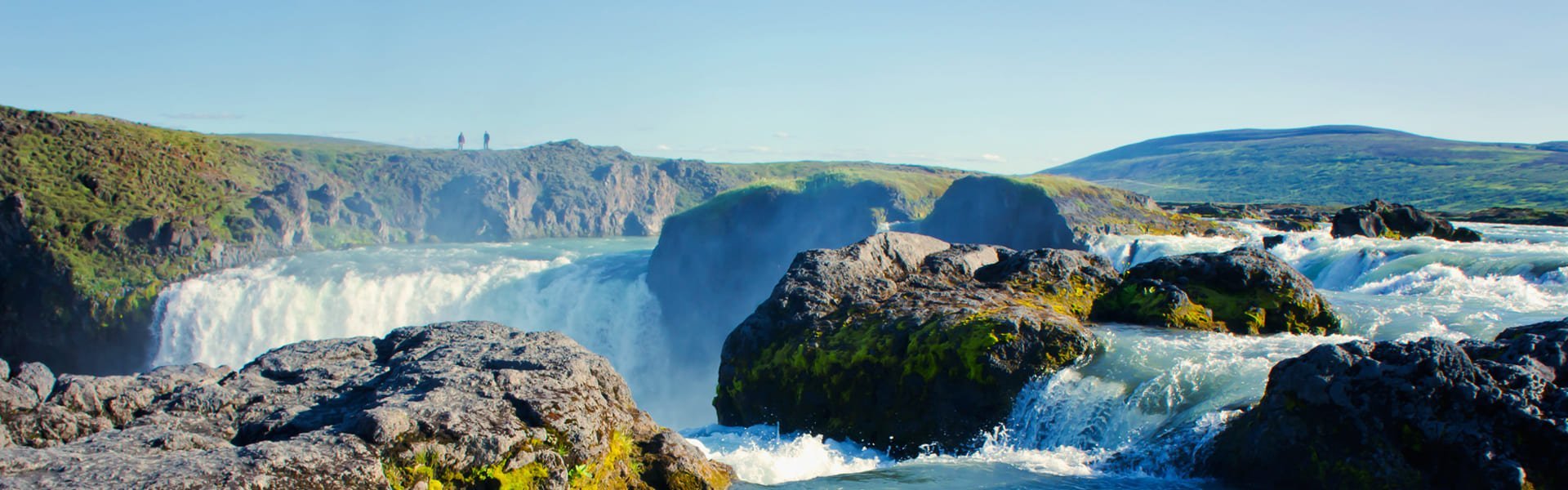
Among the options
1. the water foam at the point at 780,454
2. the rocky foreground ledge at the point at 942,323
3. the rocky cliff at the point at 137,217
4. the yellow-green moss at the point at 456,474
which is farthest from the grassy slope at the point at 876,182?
the yellow-green moss at the point at 456,474

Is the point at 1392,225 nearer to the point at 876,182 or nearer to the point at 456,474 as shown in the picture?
the point at 876,182

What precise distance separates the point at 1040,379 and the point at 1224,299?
212 inches

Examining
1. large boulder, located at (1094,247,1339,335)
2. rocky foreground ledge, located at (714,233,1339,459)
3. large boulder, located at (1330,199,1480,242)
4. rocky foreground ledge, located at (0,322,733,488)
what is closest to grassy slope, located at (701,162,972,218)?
large boulder, located at (1330,199,1480,242)

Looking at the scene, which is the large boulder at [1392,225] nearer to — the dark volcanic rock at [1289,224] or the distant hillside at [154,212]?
the dark volcanic rock at [1289,224]

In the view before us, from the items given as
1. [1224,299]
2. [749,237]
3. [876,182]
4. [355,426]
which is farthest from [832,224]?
[355,426]

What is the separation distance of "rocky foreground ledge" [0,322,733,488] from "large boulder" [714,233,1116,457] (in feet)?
12.2

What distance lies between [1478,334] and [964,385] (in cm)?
939

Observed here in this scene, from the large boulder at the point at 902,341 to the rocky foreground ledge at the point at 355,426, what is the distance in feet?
12.2

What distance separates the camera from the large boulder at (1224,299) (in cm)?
1470

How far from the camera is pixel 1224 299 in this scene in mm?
15234

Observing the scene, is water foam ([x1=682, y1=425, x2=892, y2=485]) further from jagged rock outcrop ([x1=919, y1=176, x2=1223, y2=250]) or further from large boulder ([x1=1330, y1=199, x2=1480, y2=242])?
jagged rock outcrop ([x1=919, y1=176, x2=1223, y2=250])

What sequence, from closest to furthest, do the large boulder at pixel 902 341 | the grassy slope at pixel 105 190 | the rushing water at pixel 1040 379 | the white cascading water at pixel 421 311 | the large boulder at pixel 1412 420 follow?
the large boulder at pixel 1412 420, the rushing water at pixel 1040 379, the large boulder at pixel 902 341, the white cascading water at pixel 421 311, the grassy slope at pixel 105 190

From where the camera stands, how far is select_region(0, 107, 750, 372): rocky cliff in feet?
152

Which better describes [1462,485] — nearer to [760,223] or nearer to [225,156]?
[760,223]
